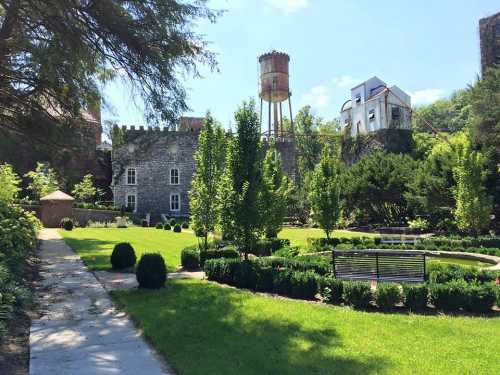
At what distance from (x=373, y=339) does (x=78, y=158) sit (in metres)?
11.7

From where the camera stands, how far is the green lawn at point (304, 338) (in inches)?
216

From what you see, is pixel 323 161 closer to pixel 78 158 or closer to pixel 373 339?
pixel 78 158

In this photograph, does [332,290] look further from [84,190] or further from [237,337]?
[84,190]

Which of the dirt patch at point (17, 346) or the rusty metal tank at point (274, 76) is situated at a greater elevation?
the rusty metal tank at point (274, 76)

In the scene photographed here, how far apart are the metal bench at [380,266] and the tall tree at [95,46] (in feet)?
17.7

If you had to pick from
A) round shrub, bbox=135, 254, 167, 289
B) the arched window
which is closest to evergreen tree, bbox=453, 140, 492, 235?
Answer: round shrub, bbox=135, 254, 167, 289

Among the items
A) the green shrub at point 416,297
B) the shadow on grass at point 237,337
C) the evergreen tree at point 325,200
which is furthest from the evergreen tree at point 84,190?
the green shrub at point 416,297

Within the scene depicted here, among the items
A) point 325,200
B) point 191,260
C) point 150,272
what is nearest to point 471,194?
point 325,200

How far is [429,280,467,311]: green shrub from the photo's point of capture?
331 inches

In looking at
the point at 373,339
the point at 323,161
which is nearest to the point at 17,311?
the point at 373,339

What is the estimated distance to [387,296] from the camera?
27.9 ft

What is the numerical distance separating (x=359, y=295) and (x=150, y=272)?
4714 millimetres

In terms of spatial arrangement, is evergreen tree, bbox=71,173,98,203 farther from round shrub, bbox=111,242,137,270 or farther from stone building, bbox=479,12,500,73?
stone building, bbox=479,12,500,73

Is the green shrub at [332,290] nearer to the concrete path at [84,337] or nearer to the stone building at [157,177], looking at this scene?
the concrete path at [84,337]
